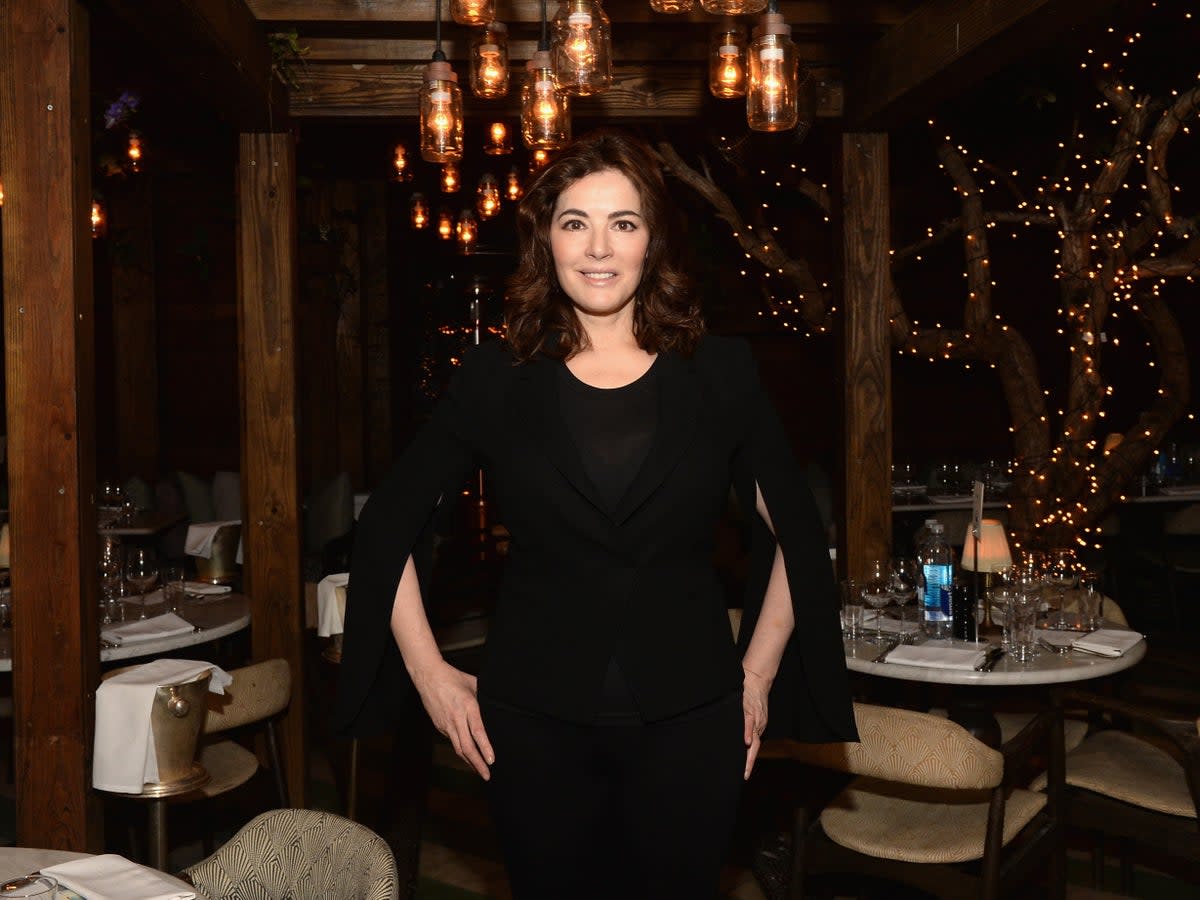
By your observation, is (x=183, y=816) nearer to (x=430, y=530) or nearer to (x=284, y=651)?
(x=284, y=651)

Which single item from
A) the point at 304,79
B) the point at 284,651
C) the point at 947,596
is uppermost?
the point at 304,79

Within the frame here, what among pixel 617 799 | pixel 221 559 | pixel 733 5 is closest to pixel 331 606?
pixel 221 559

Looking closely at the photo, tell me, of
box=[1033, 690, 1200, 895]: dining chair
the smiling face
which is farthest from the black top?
box=[1033, 690, 1200, 895]: dining chair

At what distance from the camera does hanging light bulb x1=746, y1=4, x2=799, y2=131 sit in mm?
3471

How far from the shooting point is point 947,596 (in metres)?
4.10

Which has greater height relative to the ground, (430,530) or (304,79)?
(304,79)

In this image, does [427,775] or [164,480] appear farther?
[164,480]

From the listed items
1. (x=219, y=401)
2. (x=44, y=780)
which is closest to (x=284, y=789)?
(x=44, y=780)

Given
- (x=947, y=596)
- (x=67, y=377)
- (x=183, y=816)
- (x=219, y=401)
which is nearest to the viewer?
(x=67, y=377)

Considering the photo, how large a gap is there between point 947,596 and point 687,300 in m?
2.37

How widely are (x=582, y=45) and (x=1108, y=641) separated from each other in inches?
95.1

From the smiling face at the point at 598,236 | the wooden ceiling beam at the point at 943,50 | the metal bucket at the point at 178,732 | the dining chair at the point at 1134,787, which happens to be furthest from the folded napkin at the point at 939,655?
the smiling face at the point at 598,236

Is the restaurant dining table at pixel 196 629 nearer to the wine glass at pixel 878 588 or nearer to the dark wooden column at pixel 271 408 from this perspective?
the dark wooden column at pixel 271 408

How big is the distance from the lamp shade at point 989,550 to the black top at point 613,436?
2.54 meters
